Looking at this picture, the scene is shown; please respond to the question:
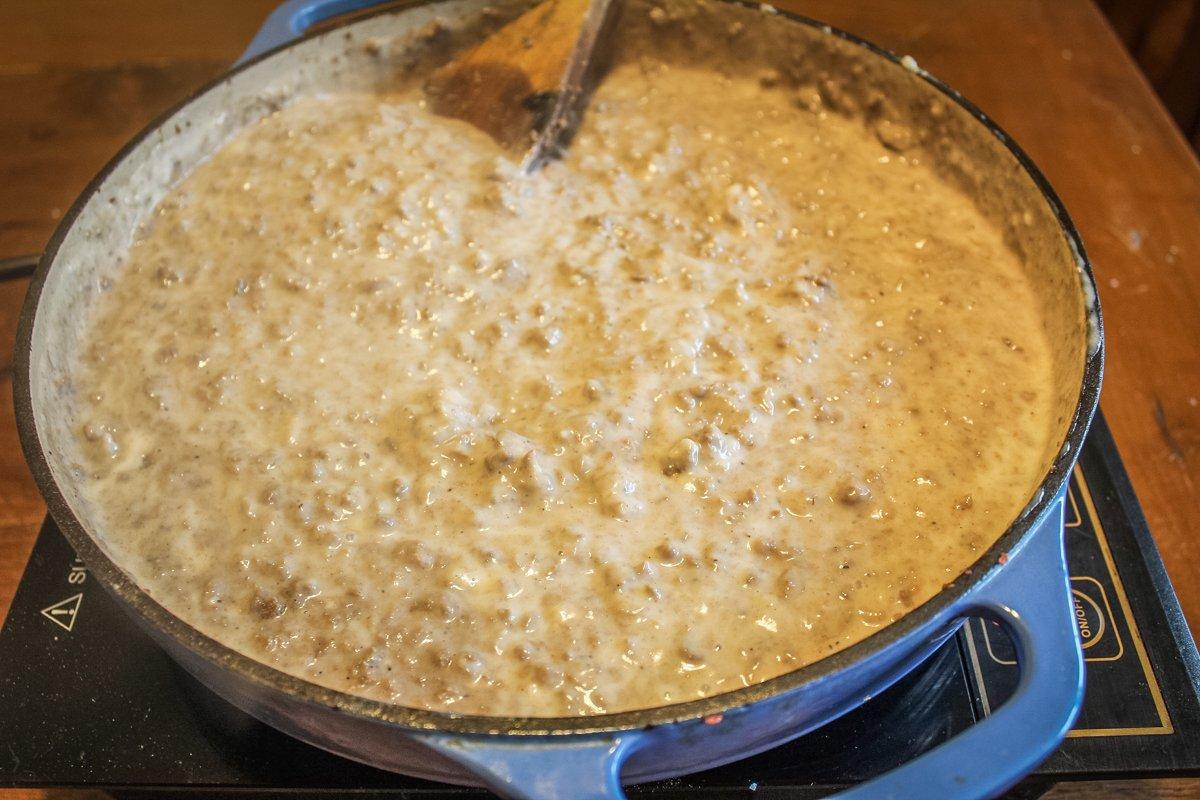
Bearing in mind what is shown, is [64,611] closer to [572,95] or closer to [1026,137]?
[572,95]

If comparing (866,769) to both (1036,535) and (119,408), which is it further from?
(119,408)

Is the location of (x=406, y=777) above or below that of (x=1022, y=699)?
below

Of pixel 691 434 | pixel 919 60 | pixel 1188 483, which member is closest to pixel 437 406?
pixel 691 434

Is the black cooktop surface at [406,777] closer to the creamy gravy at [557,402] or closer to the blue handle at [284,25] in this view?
the creamy gravy at [557,402]

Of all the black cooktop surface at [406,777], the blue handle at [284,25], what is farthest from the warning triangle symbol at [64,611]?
the blue handle at [284,25]

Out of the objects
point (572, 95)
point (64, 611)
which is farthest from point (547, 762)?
point (572, 95)
